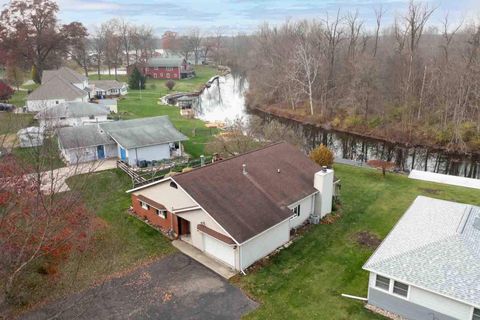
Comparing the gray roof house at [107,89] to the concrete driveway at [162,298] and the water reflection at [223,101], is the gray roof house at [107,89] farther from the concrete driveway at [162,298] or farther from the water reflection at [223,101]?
the concrete driveway at [162,298]

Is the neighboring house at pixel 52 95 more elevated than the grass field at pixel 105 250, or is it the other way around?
the neighboring house at pixel 52 95

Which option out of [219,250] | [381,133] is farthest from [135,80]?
[219,250]

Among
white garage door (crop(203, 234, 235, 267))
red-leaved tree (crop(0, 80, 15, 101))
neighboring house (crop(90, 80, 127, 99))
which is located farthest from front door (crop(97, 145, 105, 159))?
neighboring house (crop(90, 80, 127, 99))

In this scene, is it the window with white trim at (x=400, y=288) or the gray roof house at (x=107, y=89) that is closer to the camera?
the window with white trim at (x=400, y=288)

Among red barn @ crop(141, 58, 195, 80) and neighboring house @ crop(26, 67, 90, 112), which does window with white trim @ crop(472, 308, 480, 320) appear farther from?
red barn @ crop(141, 58, 195, 80)

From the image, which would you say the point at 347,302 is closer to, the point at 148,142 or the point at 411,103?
the point at 148,142

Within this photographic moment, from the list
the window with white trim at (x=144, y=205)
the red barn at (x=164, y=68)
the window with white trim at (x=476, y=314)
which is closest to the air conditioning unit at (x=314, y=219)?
the window with white trim at (x=144, y=205)

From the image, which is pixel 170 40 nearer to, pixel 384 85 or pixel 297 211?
pixel 384 85
